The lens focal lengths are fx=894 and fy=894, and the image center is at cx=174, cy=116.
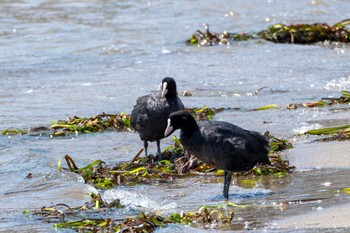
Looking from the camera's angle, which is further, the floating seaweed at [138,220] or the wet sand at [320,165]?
the floating seaweed at [138,220]

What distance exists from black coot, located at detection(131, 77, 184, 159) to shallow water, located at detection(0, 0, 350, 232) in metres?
0.52

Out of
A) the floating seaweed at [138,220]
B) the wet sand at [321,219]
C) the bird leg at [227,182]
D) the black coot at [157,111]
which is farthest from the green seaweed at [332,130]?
the wet sand at [321,219]

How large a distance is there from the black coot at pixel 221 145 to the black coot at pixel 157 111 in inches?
61.9

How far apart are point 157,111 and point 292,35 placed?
29.2ft

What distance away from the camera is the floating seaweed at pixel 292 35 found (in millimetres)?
17953

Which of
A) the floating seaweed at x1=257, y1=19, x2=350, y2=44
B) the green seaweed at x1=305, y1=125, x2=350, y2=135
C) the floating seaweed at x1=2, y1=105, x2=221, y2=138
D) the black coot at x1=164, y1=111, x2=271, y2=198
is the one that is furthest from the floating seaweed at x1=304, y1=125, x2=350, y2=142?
the floating seaweed at x1=257, y1=19, x2=350, y2=44

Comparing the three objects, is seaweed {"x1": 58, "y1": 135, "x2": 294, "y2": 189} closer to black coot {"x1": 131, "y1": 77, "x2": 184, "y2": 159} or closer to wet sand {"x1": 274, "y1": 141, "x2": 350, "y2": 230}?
wet sand {"x1": 274, "y1": 141, "x2": 350, "y2": 230}

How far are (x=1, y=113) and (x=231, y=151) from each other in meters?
5.51

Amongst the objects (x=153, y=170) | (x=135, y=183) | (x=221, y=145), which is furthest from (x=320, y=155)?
(x=135, y=183)

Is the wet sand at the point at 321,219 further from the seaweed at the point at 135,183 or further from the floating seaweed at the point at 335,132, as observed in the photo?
the floating seaweed at the point at 335,132

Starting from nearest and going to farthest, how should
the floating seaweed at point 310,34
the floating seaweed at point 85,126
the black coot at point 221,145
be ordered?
the black coot at point 221,145 → the floating seaweed at point 85,126 → the floating seaweed at point 310,34

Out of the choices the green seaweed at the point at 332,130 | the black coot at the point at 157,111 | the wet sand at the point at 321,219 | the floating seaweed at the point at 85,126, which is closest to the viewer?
the wet sand at the point at 321,219

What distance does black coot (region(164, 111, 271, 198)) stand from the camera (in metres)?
7.83

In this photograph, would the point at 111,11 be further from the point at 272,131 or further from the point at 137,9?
the point at 272,131
